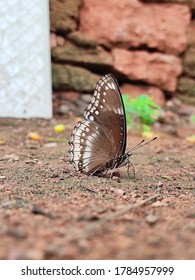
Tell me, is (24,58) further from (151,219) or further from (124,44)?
(151,219)

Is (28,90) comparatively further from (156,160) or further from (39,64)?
(156,160)

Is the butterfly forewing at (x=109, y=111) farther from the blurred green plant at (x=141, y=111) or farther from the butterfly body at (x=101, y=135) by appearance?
the blurred green plant at (x=141, y=111)

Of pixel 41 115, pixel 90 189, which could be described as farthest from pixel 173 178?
pixel 41 115

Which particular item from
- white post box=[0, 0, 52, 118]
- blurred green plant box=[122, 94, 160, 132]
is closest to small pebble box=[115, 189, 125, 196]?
blurred green plant box=[122, 94, 160, 132]

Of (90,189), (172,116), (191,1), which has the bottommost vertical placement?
(172,116)

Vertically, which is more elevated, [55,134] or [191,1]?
[191,1]

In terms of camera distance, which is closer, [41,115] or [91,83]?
[41,115]

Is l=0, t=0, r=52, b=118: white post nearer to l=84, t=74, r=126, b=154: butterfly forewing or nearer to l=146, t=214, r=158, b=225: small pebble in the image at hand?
l=84, t=74, r=126, b=154: butterfly forewing
